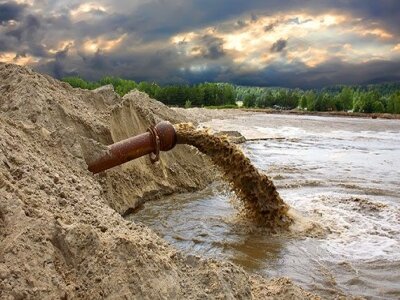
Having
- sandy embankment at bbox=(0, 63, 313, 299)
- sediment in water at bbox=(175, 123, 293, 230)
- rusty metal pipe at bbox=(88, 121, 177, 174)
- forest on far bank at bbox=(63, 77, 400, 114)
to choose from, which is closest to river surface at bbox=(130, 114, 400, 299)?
sediment in water at bbox=(175, 123, 293, 230)

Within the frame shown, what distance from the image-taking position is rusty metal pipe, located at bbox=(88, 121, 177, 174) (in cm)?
740

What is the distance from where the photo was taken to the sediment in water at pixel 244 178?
8516mm

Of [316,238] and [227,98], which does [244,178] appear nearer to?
[316,238]

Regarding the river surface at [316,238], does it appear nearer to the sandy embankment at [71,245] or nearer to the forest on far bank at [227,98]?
the sandy embankment at [71,245]

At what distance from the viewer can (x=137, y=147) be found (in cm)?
775

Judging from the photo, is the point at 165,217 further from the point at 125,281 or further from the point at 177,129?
the point at 125,281

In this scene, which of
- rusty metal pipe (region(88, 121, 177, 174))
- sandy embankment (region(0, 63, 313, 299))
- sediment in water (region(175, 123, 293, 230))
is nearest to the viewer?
sandy embankment (region(0, 63, 313, 299))

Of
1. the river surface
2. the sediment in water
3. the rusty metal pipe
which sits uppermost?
the rusty metal pipe

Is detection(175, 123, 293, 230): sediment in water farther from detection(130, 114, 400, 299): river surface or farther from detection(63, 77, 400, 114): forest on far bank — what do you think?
detection(63, 77, 400, 114): forest on far bank

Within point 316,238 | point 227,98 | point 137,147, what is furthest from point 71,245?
point 227,98

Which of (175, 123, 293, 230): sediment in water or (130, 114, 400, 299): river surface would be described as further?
(175, 123, 293, 230): sediment in water

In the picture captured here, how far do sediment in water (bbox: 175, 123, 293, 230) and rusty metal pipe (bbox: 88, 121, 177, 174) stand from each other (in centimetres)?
38

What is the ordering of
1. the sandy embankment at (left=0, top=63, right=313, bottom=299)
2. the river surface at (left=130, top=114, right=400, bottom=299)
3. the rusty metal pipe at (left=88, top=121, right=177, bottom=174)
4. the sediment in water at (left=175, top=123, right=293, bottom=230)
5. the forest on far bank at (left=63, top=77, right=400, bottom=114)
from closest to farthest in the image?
the sandy embankment at (left=0, top=63, right=313, bottom=299)
the river surface at (left=130, top=114, right=400, bottom=299)
the rusty metal pipe at (left=88, top=121, right=177, bottom=174)
the sediment in water at (left=175, top=123, right=293, bottom=230)
the forest on far bank at (left=63, top=77, right=400, bottom=114)

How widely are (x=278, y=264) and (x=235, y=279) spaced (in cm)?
278
